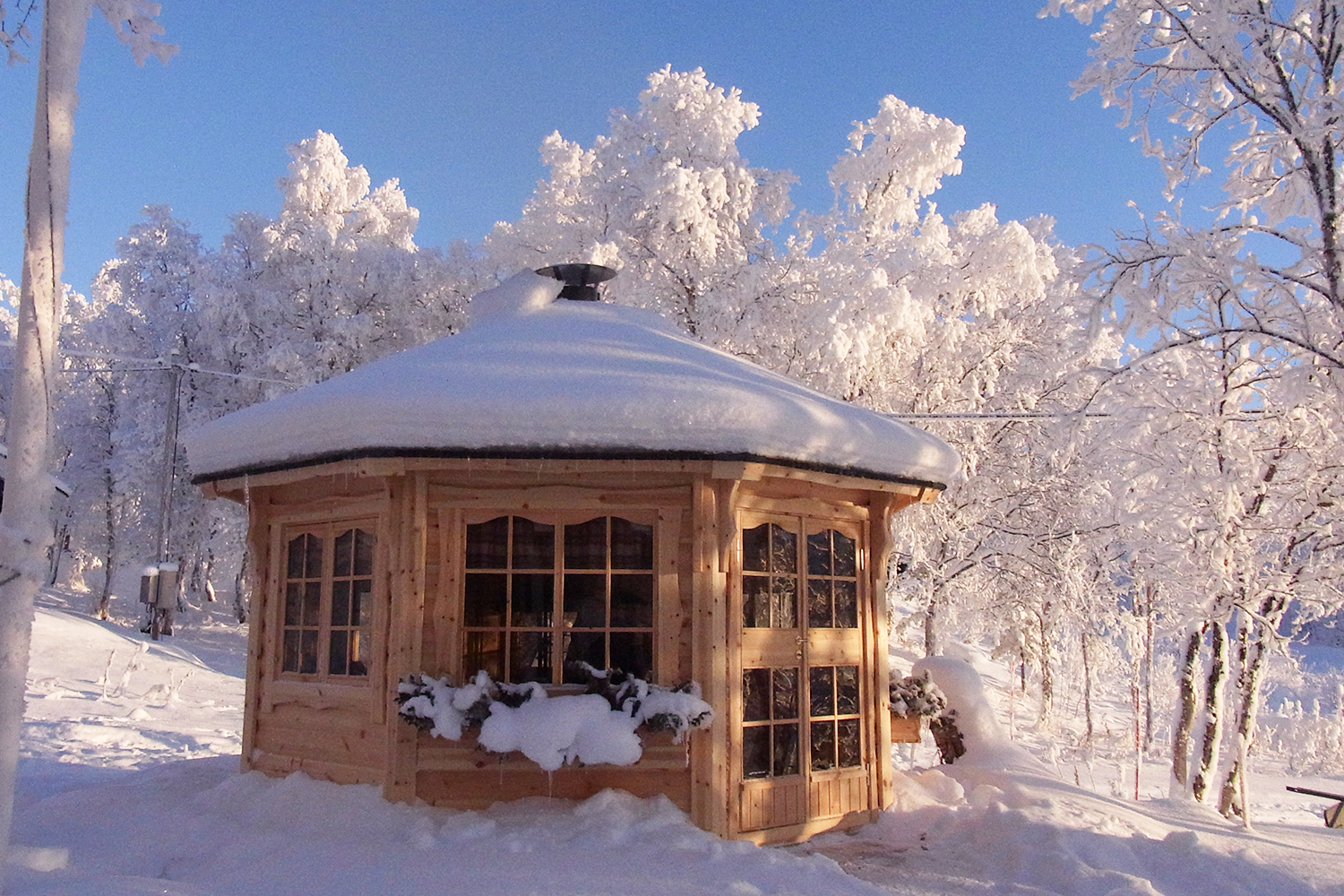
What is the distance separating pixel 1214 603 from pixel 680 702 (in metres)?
7.94

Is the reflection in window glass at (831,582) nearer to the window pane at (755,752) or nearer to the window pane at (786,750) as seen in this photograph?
the window pane at (786,750)

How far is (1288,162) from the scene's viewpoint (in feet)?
24.6

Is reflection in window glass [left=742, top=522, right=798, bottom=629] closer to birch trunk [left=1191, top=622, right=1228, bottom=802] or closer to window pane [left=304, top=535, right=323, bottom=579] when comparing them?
window pane [left=304, top=535, right=323, bottom=579]

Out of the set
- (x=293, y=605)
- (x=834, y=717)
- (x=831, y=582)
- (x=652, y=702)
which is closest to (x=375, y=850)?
(x=652, y=702)

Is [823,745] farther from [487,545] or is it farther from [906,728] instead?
[487,545]

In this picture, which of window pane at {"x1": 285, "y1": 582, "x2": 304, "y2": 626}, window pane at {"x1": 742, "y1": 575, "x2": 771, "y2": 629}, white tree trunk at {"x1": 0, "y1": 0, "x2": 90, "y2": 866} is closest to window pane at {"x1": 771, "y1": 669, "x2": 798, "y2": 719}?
window pane at {"x1": 742, "y1": 575, "x2": 771, "y2": 629}

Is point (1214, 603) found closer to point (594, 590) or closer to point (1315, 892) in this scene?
point (1315, 892)

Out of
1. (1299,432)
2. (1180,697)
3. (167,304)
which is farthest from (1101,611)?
(167,304)

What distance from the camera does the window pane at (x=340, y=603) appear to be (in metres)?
6.80

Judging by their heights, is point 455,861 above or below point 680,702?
below

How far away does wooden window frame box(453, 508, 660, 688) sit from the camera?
623cm

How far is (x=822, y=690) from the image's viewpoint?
691cm

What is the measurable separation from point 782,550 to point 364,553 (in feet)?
9.06

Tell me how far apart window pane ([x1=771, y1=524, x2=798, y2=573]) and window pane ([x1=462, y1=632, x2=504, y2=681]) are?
1.83 metres
